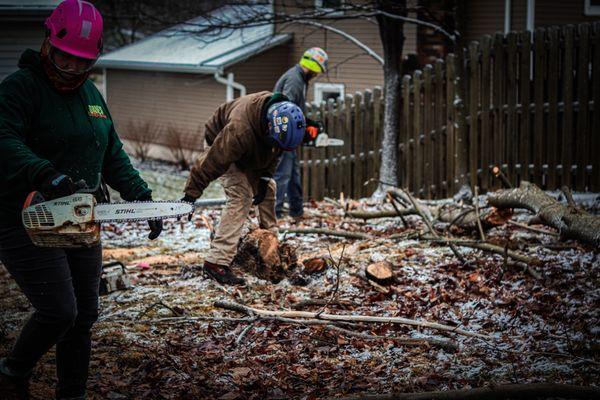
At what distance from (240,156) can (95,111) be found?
2.37 m

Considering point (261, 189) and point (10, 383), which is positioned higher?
point (261, 189)

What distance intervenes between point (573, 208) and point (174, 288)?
389 cm

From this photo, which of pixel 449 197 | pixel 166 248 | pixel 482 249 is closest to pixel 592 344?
pixel 482 249

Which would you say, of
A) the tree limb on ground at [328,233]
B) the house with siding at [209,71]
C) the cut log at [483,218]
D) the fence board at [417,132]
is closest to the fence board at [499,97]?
the fence board at [417,132]

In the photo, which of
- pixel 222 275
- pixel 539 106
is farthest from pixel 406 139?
pixel 222 275

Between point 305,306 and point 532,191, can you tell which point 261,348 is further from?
point 532,191

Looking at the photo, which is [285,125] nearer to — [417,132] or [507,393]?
[507,393]

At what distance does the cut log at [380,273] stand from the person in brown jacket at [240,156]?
1.17 meters

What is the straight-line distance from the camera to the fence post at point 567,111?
390 inches

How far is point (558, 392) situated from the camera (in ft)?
12.3

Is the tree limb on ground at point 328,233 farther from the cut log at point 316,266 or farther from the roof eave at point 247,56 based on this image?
the roof eave at point 247,56

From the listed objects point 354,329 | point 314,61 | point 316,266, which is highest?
point 314,61

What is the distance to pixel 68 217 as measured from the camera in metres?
3.47

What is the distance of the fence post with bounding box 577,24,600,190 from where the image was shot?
32.3 ft
